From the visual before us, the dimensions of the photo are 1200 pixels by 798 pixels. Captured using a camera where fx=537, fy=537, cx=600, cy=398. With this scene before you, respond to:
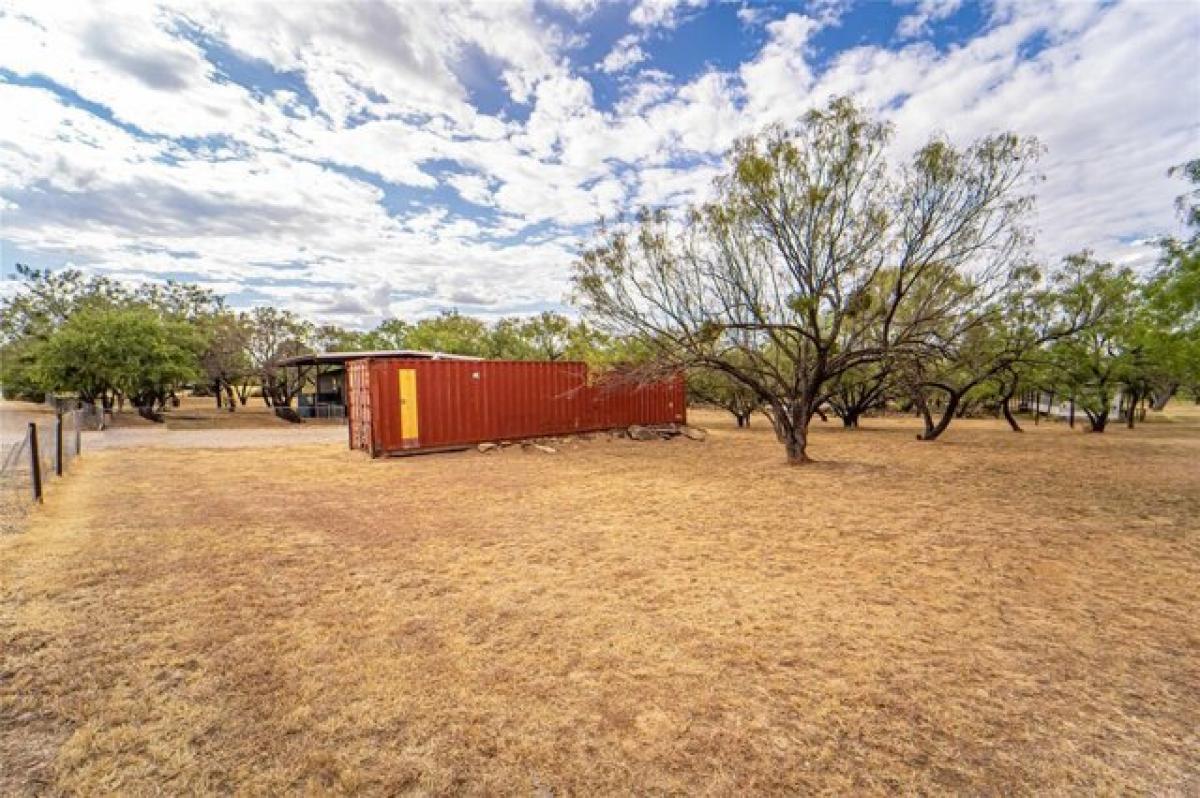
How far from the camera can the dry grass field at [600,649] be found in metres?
2.27

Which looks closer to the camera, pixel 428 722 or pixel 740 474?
pixel 428 722

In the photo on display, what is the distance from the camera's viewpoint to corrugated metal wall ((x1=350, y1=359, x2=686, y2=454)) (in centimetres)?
1234

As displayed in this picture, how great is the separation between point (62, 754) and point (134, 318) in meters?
23.5

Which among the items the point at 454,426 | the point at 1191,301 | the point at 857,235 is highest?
the point at 857,235

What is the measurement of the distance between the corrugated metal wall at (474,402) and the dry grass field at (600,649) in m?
5.41

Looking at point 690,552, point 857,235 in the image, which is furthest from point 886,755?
point 857,235

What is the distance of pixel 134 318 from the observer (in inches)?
784

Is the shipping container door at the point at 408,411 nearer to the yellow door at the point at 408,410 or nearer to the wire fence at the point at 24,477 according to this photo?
the yellow door at the point at 408,410

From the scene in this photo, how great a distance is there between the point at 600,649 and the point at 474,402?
10926 mm

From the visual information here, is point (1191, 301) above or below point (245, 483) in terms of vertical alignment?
above

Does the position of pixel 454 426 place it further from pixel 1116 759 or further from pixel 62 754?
pixel 1116 759

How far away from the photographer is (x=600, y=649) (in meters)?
3.26

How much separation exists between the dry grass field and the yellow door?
539cm

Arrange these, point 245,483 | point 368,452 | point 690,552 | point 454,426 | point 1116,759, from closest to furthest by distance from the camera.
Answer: point 1116,759 < point 690,552 < point 245,483 < point 368,452 < point 454,426
